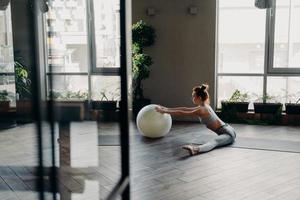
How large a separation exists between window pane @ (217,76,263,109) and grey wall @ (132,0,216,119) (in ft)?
1.18

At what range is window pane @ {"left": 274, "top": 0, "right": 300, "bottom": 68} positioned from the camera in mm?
6680

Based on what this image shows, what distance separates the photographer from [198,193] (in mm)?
3377

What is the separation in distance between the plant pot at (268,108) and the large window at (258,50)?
0.93 feet

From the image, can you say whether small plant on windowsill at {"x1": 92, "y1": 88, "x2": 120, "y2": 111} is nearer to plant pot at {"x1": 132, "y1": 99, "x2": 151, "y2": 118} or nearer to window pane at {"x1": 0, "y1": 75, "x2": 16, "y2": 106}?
plant pot at {"x1": 132, "y1": 99, "x2": 151, "y2": 118}

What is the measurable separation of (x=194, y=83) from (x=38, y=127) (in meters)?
5.71

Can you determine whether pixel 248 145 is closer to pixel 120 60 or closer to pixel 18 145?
pixel 18 145

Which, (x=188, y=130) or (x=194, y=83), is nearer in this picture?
(x=188, y=130)

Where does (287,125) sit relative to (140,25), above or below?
below

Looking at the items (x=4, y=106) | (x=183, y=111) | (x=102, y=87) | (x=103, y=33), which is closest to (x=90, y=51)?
(x=103, y=33)

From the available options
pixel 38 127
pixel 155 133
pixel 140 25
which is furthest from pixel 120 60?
pixel 140 25

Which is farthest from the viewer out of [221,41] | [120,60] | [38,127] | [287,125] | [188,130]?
[221,41]

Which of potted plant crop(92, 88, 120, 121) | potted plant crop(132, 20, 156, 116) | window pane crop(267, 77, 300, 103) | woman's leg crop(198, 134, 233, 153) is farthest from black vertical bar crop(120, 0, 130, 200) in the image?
window pane crop(267, 77, 300, 103)

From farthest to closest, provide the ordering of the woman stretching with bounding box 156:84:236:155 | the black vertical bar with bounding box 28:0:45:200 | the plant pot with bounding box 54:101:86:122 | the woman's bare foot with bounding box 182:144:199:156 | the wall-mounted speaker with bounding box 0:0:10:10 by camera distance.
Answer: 1. the plant pot with bounding box 54:101:86:122
2. the wall-mounted speaker with bounding box 0:0:10:10
3. the woman stretching with bounding box 156:84:236:155
4. the woman's bare foot with bounding box 182:144:199:156
5. the black vertical bar with bounding box 28:0:45:200

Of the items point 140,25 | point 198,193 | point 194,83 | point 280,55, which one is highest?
point 140,25
